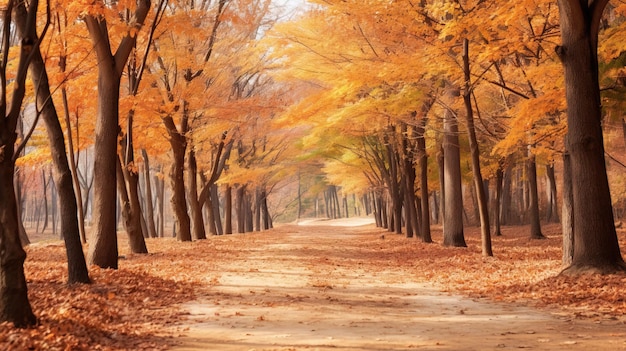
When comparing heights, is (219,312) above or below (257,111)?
below

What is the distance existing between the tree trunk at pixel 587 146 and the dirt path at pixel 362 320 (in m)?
2.21

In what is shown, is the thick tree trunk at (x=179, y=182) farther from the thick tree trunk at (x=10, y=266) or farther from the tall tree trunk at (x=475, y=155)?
the thick tree trunk at (x=10, y=266)

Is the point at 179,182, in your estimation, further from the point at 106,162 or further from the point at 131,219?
the point at 106,162

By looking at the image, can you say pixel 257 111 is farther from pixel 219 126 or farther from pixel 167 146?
pixel 167 146

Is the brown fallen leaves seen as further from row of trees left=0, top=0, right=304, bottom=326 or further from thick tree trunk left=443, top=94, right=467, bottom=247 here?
thick tree trunk left=443, top=94, right=467, bottom=247

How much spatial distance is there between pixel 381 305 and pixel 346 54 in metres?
10.5

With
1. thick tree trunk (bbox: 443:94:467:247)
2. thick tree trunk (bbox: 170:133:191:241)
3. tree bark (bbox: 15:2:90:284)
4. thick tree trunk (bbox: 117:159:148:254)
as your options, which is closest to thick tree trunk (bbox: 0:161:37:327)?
tree bark (bbox: 15:2:90:284)

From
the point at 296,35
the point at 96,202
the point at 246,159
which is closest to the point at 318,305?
the point at 96,202

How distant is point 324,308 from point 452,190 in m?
12.0

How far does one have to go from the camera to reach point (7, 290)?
6453mm

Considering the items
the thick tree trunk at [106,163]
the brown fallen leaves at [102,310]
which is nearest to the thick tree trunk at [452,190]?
the brown fallen leaves at [102,310]

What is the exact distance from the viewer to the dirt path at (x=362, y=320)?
6.08 meters

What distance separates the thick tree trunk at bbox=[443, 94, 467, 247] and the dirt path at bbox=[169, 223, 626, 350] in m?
7.43

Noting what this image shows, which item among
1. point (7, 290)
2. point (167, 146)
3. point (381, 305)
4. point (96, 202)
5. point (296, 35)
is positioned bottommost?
point (381, 305)
